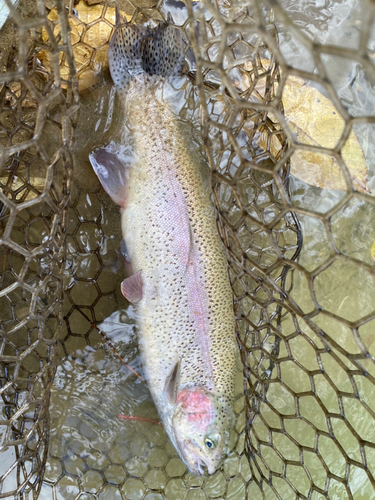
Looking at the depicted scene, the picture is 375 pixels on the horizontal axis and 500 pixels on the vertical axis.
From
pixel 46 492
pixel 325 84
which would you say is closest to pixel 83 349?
pixel 46 492

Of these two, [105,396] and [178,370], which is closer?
[178,370]

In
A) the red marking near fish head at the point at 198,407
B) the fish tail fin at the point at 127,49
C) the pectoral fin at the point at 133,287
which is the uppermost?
the fish tail fin at the point at 127,49

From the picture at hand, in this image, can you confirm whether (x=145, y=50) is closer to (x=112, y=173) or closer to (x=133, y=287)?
(x=112, y=173)

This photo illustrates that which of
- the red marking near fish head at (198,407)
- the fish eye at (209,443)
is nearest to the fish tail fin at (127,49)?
the red marking near fish head at (198,407)

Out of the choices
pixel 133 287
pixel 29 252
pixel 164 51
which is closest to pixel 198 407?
pixel 133 287

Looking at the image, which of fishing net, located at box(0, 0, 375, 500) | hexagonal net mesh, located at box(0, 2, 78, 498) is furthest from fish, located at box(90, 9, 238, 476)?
hexagonal net mesh, located at box(0, 2, 78, 498)

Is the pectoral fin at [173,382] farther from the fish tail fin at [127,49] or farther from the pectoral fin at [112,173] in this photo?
the fish tail fin at [127,49]

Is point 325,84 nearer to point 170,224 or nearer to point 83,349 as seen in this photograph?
point 170,224

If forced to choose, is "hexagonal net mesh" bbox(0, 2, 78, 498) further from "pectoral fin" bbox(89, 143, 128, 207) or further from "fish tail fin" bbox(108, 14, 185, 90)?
"fish tail fin" bbox(108, 14, 185, 90)
